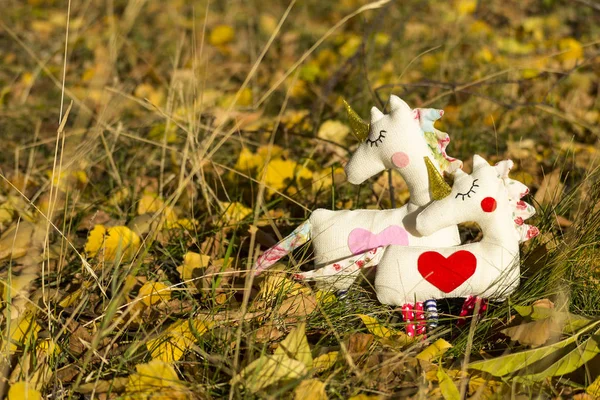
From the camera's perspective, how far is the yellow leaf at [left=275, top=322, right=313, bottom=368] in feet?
3.92

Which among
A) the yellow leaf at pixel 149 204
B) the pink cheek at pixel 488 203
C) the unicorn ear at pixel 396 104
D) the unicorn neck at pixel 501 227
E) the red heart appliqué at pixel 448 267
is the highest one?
the unicorn ear at pixel 396 104

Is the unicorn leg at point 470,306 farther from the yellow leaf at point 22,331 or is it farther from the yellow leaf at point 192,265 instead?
the yellow leaf at point 22,331

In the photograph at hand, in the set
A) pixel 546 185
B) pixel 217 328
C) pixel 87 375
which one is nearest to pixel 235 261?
pixel 217 328

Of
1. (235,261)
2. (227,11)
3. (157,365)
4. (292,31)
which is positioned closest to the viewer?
(157,365)

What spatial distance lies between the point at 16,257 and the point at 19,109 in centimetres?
104

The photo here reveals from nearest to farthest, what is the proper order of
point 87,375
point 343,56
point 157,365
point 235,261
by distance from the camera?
Answer: point 157,365, point 87,375, point 235,261, point 343,56

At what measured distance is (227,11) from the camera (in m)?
3.46

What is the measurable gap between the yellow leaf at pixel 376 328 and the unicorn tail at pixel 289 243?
19 cm

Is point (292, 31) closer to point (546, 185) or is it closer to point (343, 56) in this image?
point (343, 56)

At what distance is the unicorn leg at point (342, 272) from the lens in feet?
4.33

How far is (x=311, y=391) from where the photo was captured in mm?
1139

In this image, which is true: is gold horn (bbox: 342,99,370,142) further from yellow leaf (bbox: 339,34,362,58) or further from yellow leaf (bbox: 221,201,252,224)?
yellow leaf (bbox: 339,34,362,58)

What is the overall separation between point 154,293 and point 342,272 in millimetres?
409

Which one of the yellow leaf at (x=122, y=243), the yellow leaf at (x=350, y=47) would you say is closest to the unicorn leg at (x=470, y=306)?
the yellow leaf at (x=122, y=243)
